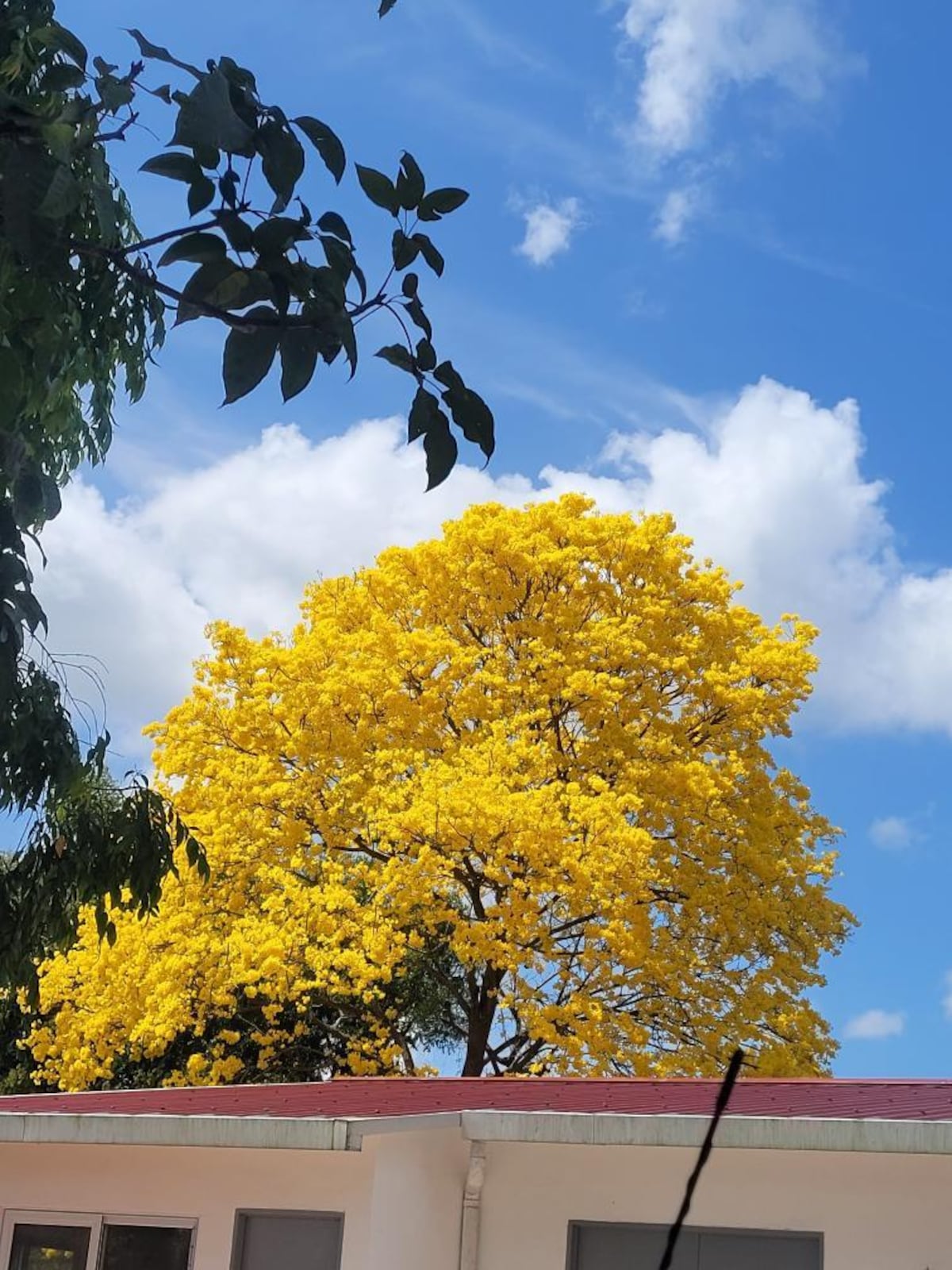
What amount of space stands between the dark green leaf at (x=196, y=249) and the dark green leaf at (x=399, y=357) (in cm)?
24

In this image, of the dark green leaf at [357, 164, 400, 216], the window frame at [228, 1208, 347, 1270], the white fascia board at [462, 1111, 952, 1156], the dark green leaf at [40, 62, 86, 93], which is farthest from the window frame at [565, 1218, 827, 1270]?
the dark green leaf at [357, 164, 400, 216]

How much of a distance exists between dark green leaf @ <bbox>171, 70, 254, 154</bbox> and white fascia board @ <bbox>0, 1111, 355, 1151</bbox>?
23.7 feet

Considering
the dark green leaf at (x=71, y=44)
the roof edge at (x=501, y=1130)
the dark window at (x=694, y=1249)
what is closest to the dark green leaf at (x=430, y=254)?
the dark green leaf at (x=71, y=44)

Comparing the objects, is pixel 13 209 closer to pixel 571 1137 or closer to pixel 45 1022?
pixel 571 1137

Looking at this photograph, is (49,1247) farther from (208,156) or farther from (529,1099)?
(208,156)

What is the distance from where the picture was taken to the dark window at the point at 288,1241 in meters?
9.52

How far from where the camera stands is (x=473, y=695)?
20.9 m

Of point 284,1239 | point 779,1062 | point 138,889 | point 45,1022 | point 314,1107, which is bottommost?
point 284,1239

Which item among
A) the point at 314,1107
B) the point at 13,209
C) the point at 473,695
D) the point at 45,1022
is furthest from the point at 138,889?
the point at 45,1022

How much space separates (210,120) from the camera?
1824 mm

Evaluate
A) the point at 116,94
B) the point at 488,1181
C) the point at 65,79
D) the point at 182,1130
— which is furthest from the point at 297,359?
the point at 488,1181

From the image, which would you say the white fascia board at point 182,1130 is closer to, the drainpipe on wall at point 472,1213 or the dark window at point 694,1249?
the drainpipe on wall at point 472,1213

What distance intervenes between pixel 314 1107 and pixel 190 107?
365 inches

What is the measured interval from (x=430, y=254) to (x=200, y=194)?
11.4 inches
